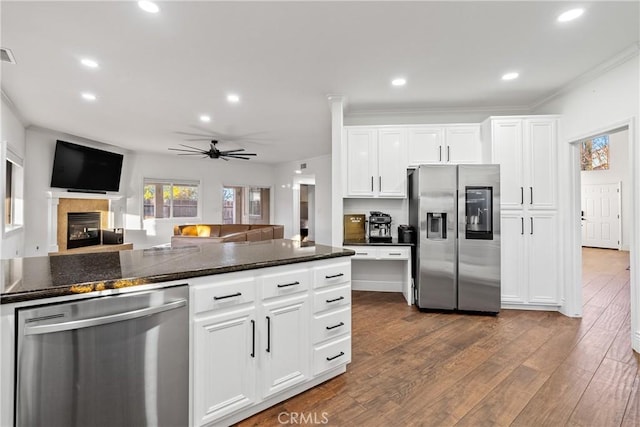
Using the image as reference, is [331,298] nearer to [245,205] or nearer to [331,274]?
[331,274]

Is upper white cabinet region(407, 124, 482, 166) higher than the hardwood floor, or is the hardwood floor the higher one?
upper white cabinet region(407, 124, 482, 166)

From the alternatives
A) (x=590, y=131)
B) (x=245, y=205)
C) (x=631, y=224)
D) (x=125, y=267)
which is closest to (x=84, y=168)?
(x=245, y=205)

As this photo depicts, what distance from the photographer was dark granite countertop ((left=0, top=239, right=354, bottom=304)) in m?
1.16

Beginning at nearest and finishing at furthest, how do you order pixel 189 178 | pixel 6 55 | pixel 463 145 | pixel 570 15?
1. pixel 570 15
2. pixel 6 55
3. pixel 463 145
4. pixel 189 178

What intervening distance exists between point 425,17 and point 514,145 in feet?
6.99

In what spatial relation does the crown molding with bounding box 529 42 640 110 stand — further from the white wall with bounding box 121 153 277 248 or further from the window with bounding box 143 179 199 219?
the window with bounding box 143 179 199 219

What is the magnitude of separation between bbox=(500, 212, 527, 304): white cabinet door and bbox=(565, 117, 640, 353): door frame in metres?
0.48

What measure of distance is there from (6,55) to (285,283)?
3.29m

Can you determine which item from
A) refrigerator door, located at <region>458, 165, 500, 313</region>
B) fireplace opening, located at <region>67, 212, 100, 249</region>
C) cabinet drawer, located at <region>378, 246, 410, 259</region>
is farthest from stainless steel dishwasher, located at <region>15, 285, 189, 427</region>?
fireplace opening, located at <region>67, 212, 100, 249</region>

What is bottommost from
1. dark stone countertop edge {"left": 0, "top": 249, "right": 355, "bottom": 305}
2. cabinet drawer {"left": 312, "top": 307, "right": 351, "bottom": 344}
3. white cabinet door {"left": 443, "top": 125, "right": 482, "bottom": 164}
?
cabinet drawer {"left": 312, "top": 307, "right": 351, "bottom": 344}

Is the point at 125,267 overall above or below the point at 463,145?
below

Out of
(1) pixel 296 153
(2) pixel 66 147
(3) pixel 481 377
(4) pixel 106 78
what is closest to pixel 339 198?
(3) pixel 481 377

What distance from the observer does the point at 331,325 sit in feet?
6.50

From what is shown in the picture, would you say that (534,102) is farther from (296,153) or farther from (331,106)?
(296,153)
